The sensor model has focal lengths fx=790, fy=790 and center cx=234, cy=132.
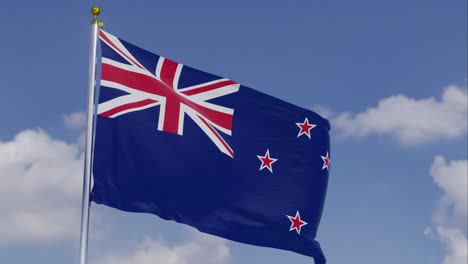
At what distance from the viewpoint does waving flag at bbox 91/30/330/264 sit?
61.3ft

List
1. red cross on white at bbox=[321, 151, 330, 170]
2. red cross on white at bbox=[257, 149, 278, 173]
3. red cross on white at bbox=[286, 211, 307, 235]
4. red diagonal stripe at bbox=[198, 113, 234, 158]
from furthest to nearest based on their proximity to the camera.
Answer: red cross on white at bbox=[321, 151, 330, 170] → red cross on white at bbox=[257, 149, 278, 173] → red cross on white at bbox=[286, 211, 307, 235] → red diagonal stripe at bbox=[198, 113, 234, 158]

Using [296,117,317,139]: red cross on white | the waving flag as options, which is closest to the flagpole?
the waving flag

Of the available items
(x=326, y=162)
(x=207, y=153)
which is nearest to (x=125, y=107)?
(x=207, y=153)

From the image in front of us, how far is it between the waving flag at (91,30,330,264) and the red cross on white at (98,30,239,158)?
26 mm

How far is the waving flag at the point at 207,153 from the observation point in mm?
18672

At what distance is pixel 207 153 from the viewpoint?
20297 millimetres

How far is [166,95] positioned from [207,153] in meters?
1.82

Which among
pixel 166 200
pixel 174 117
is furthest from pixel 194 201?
pixel 174 117

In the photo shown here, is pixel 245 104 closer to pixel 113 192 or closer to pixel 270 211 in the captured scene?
pixel 270 211

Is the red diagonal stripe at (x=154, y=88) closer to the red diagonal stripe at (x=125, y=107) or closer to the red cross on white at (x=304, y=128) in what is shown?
the red diagonal stripe at (x=125, y=107)

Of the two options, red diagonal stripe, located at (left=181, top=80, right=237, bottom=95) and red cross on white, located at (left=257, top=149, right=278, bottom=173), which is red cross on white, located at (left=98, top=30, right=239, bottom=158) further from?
red cross on white, located at (left=257, top=149, right=278, bottom=173)

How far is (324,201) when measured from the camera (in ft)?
72.6

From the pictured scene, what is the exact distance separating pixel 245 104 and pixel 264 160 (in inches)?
63.4

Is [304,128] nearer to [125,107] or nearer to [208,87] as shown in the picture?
[208,87]
